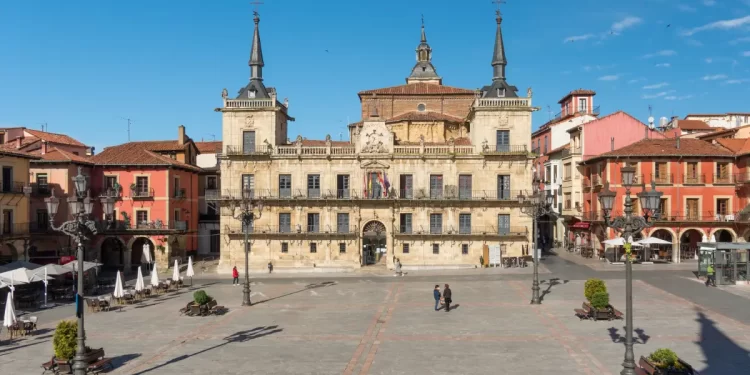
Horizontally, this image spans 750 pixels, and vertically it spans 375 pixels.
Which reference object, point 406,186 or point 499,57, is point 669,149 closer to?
point 499,57

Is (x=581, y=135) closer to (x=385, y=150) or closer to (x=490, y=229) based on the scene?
(x=490, y=229)

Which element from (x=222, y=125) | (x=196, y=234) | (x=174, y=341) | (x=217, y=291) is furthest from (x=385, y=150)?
(x=174, y=341)

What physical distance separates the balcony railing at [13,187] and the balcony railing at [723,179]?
54390 millimetres

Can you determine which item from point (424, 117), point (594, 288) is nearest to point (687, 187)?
point (424, 117)

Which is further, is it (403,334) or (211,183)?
(211,183)

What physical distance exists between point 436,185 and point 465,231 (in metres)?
4.50

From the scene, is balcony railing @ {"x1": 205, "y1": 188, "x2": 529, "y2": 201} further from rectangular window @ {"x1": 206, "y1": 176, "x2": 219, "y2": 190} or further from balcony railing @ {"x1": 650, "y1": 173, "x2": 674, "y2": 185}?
rectangular window @ {"x1": 206, "y1": 176, "x2": 219, "y2": 190}

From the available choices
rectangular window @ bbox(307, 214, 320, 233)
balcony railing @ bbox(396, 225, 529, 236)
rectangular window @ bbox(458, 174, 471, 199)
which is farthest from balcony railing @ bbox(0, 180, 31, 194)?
rectangular window @ bbox(458, 174, 471, 199)

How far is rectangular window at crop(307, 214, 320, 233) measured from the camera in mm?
49406

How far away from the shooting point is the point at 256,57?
5231 centimetres

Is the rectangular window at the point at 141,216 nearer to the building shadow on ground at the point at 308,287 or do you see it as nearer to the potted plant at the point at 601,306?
the building shadow on ground at the point at 308,287

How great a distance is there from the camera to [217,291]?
3719cm

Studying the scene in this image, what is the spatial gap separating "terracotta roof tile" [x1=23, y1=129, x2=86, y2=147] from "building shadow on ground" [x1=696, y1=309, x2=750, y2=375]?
58.5 meters

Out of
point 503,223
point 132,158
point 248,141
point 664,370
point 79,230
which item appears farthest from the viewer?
point 132,158
